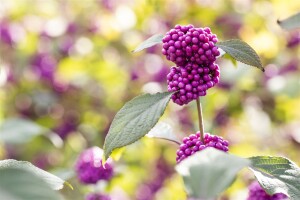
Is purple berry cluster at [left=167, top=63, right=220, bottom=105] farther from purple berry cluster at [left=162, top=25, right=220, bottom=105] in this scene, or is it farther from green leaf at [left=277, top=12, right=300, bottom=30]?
green leaf at [left=277, top=12, right=300, bottom=30]

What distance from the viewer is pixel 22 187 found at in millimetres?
819

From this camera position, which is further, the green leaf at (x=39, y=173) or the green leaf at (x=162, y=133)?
the green leaf at (x=162, y=133)

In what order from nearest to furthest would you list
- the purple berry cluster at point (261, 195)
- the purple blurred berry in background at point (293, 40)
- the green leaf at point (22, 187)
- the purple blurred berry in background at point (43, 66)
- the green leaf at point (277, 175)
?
the green leaf at point (22, 187), the green leaf at point (277, 175), the purple berry cluster at point (261, 195), the purple blurred berry in background at point (293, 40), the purple blurred berry in background at point (43, 66)

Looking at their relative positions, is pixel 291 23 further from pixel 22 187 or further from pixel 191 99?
pixel 22 187

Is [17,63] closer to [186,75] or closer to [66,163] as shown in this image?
[66,163]

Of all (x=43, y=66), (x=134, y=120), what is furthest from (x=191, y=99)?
(x=43, y=66)

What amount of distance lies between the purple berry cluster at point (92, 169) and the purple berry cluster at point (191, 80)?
629mm

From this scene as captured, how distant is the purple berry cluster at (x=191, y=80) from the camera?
1392 millimetres

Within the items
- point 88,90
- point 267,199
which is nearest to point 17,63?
point 88,90

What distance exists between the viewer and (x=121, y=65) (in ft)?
14.7

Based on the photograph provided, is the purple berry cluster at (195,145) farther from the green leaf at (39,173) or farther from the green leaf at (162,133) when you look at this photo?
the green leaf at (39,173)

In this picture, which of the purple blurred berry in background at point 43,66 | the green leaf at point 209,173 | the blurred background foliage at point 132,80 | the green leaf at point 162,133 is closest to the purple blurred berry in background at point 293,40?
the blurred background foliage at point 132,80

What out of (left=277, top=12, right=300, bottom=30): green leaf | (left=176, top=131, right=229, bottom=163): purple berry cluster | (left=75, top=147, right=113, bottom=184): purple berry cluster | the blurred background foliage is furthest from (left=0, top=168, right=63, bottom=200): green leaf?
the blurred background foliage

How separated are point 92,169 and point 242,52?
81 cm
